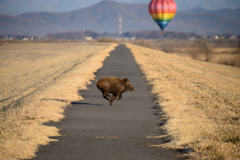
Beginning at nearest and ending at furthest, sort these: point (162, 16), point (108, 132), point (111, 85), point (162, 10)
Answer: point (108, 132) → point (111, 85) → point (162, 10) → point (162, 16)

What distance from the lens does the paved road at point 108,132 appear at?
8.02m

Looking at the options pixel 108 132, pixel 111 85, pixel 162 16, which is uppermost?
pixel 162 16

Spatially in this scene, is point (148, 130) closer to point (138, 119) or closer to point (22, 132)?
point (138, 119)

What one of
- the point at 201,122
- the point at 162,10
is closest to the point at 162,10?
the point at 162,10

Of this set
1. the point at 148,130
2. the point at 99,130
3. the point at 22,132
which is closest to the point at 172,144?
the point at 148,130

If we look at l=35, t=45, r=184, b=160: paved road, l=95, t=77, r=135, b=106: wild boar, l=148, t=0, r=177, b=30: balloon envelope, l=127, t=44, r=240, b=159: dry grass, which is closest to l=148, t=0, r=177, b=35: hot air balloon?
l=148, t=0, r=177, b=30: balloon envelope

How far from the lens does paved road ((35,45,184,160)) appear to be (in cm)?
802

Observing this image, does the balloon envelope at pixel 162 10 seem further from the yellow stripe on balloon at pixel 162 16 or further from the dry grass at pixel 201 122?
the dry grass at pixel 201 122

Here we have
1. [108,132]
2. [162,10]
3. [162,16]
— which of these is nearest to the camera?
[108,132]

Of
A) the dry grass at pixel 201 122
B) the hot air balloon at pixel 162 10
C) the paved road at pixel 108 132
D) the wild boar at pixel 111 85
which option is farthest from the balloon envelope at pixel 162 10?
the wild boar at pixel 111 85

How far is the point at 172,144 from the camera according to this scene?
870cm

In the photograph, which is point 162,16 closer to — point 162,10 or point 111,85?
point 162,10

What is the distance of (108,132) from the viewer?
1002cm

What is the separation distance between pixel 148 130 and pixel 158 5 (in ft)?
173
